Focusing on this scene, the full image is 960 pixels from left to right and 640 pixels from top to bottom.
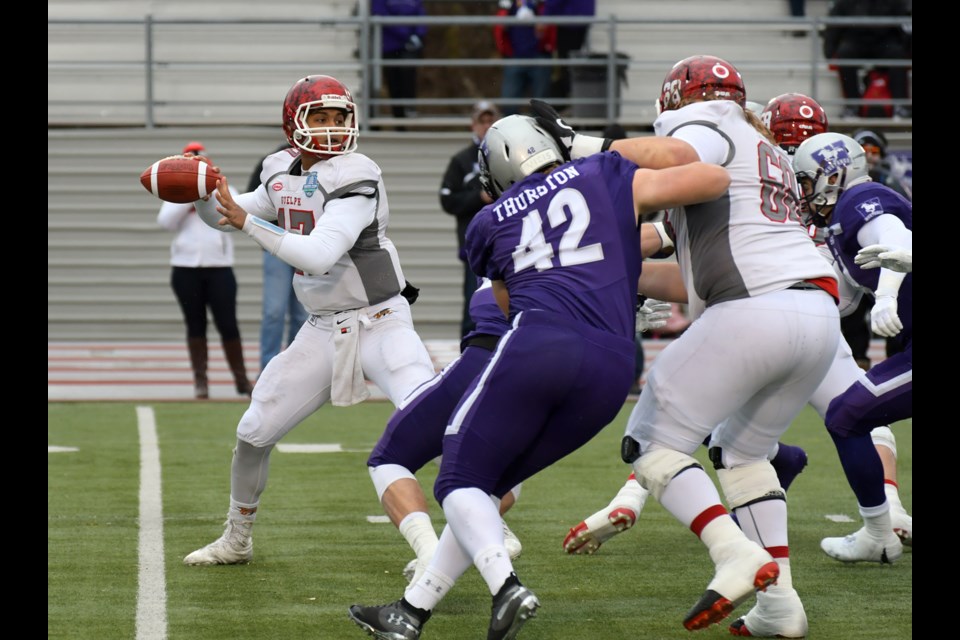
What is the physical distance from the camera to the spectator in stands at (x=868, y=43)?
15.0 meters

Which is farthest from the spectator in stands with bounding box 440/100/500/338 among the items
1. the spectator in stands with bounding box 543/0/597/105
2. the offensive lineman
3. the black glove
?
the offensive lineman

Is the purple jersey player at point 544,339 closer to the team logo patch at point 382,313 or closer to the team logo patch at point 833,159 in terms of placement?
the team logo patch at point 382,313

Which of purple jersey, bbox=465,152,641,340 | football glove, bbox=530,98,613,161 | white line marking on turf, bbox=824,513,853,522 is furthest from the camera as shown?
white line marking on turf, bbox=824,513,853,522

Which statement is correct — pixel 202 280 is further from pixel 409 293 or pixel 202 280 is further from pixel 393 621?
pixel 393 621

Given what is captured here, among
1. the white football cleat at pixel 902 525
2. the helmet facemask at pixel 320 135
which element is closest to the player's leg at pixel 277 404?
the helmet facemask at pixel 320 135

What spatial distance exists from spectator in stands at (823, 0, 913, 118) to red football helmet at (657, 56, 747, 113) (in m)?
10.9

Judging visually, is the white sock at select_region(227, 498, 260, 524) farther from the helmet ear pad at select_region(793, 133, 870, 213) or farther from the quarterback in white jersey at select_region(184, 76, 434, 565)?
the helmet ear pad at select_region(793, 133, 870, 213)

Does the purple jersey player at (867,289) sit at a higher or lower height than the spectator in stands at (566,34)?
lower

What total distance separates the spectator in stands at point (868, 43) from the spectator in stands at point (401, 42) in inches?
168

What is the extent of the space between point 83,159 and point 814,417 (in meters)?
8.78

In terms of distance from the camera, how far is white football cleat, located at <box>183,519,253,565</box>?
557cm

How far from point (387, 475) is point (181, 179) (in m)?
1.32

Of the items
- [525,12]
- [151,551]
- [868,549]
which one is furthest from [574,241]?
[525,12]

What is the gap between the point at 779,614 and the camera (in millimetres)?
4504
